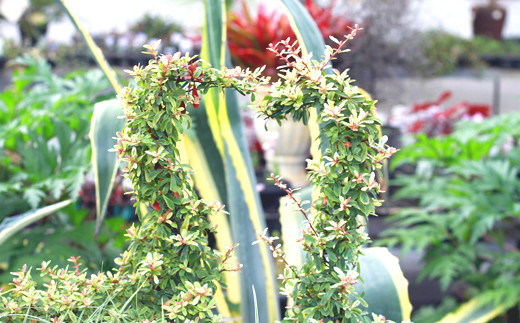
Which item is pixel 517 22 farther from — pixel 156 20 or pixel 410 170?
pixel 410 170

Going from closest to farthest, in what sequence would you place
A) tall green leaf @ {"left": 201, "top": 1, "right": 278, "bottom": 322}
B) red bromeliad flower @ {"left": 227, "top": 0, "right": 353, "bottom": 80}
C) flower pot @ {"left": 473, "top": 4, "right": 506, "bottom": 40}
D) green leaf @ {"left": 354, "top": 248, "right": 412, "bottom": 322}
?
green leaf @ {"left": 354, "top": 248, "right": 412, "bottom": 322}, tall green leaf @ {"left": 201, "top": 1, "right": 278, "bottom": 322}, red bromeliad flower @ {"left": 227, "top": 0, "right": 353, "bottom": 80}, flower pot @ {"left": 473, "top": 4, "right": 506, "bottom": 40}

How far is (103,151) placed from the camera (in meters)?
0.64

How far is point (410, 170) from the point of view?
5.88 ft

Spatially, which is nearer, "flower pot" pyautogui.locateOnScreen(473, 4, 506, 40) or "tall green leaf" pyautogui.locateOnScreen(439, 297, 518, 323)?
"tall green leaf" pyautogui.locateOnScreen(439, 297, 518, 323)

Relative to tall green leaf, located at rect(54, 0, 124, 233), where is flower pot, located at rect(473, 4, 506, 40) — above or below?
above

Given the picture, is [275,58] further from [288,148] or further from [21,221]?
[21,221]

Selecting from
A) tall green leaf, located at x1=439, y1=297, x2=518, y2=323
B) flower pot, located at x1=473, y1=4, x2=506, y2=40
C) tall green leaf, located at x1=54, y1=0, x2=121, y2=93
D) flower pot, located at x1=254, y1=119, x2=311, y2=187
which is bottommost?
tall green leaf, located at x1=439, y1=297, x2=518, y2=323

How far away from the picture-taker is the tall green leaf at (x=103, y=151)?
2.02 feet

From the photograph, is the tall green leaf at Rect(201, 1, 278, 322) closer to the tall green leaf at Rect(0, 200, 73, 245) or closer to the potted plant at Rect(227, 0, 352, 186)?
the tall green leaf at Rect(0, 200, 73, 245)

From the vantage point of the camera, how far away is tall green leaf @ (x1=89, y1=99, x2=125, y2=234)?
0.61 m

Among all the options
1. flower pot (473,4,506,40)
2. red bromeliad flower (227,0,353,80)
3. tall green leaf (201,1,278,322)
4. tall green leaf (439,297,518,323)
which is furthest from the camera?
flower pot (473,4,506,40)

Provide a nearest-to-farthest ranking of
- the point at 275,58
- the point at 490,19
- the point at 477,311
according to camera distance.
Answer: the point at 477,311, the point at 275,58, the point at 490,19

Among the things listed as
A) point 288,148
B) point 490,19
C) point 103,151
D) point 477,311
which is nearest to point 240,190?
point 103,151

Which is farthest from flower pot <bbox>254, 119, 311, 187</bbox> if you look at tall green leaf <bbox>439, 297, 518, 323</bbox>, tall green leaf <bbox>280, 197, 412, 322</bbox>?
tall green leaf <bbox>280, 197, 412, 322</bbox>
